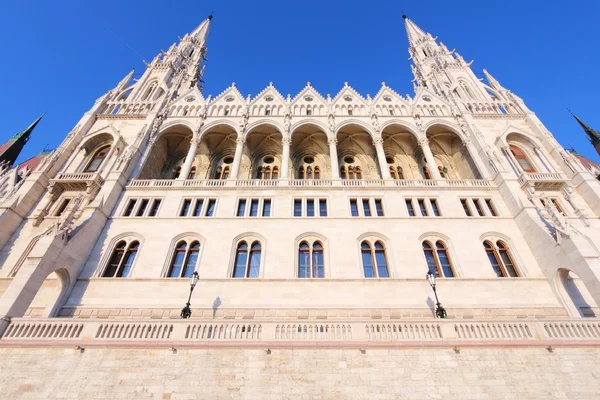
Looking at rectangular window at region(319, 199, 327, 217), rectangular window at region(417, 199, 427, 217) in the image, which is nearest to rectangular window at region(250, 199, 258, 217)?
rectangular window at region(319, 199, 327, 217)

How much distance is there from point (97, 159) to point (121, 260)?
11898 mm

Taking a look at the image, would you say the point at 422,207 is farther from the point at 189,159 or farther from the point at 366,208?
the point at 189,159

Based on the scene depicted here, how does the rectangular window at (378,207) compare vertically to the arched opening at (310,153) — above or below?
below

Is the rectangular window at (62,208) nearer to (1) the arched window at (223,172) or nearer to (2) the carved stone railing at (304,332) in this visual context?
(2) the carved stone railing at (304,332)

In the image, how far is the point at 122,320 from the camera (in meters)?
11.2

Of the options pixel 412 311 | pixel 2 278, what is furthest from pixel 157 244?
pixel 412 311

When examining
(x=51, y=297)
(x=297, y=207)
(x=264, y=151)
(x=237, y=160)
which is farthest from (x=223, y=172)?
(x=51, y=297)

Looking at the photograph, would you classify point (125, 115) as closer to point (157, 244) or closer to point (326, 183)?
point (157, 244)

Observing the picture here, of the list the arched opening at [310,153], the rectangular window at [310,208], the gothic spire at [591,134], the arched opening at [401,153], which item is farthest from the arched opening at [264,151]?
the gothic spire at [591,134]

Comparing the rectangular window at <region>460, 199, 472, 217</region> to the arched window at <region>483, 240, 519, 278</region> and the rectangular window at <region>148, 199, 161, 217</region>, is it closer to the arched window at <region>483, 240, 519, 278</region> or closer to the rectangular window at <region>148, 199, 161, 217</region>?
the arched window at <region>483, 240, 519, 278</region>

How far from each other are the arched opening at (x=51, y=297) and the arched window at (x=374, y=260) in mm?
16417

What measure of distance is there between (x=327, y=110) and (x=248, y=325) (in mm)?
21665

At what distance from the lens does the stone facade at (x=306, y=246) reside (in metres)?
10.3

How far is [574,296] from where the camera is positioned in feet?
49.8
